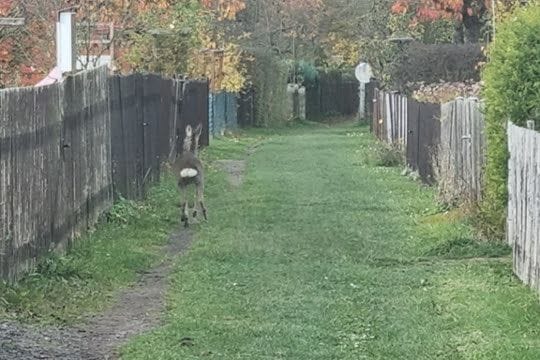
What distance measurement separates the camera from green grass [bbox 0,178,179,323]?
372 inches

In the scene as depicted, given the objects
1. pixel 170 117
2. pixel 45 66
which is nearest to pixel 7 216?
pixel 45 66

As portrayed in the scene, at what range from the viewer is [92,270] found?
11234mm

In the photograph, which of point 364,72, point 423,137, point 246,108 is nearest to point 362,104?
point 364,72

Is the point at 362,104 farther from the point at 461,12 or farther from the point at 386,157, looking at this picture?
the point at 386,157

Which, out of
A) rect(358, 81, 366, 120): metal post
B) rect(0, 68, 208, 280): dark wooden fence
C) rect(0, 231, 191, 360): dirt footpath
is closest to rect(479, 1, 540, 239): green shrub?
rect(0, 231, 191, 360): dirt footpath

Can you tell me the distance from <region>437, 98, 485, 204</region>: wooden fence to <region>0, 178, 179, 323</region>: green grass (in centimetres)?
371

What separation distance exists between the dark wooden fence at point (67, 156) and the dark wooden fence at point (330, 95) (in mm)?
36919

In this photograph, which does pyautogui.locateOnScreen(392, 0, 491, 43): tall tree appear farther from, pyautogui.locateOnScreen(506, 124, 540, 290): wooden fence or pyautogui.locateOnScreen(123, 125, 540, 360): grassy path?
pyautogui.locateOnScreen(506, 124, 540, 290): wooden fence

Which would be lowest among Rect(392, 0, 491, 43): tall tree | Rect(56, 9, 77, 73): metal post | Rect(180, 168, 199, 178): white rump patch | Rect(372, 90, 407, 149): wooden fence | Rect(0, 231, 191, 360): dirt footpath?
Rect(0, 231, 191, 360): dirt footpath

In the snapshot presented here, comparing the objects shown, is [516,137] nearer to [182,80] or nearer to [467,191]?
[467,191]

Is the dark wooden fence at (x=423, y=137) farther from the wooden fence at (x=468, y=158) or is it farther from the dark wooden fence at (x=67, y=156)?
the dark wooden fence at (x=67, y=156)

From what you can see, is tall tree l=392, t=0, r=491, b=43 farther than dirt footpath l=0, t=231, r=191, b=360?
Yes

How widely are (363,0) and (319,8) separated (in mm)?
2246

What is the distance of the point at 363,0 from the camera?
189ft
